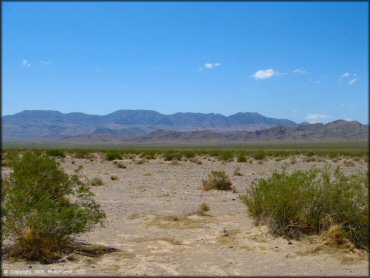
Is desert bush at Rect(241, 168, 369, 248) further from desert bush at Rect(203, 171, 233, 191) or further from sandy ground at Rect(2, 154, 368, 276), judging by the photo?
desert bush at Rect(203, 171, 233, 191)

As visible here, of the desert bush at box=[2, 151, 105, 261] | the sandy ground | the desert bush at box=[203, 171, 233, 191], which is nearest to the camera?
the sandy ground

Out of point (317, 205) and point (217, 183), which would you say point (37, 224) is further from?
point (217, 183)

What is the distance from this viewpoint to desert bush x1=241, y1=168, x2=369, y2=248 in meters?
11.1

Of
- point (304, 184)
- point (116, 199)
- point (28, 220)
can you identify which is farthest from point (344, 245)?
point (116, 199)

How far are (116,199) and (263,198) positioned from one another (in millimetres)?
9269

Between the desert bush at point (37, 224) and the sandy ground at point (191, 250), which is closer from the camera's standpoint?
the sandy ground at point (191, 250)

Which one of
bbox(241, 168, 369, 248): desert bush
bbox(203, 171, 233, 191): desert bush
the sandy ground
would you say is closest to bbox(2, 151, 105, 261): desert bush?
the sandy ground

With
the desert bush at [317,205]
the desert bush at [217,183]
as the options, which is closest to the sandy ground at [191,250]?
the desert bush at [317,205]

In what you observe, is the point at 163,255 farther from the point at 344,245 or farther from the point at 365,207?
the point at 365,207

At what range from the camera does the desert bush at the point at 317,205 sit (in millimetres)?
11133

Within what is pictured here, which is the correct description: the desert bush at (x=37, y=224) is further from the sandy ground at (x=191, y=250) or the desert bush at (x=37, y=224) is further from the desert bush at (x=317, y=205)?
the desert bush at (x=317, y=205)

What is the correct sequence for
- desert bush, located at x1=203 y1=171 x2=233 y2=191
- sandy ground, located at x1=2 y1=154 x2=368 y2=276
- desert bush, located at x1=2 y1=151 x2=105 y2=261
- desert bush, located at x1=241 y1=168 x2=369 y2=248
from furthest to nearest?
desert bush, located at x1=203 y1=171 x2=233 y2=191 → desert bush, located at x1=241 y1=168 x2=369 y2=248 → desert bush, located at x1=2 y1=151 x2=105 y2=261 → sandy ground, located at x1=2 y1=154 x2=368 y2=276

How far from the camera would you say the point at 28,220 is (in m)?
11.0

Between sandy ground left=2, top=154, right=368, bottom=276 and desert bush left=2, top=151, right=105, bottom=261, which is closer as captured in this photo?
sandy ground left=2, top=154, right=368, bottom=276
